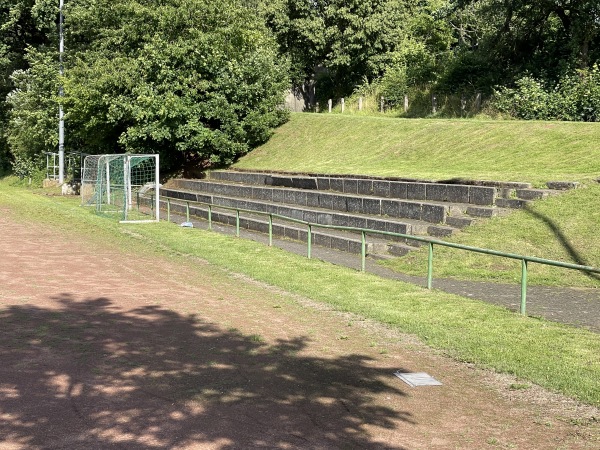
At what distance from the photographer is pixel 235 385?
7.11m

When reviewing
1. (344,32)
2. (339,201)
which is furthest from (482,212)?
(344,32)

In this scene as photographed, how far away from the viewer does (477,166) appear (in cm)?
2125

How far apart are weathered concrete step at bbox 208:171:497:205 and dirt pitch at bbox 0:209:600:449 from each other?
6528 mm

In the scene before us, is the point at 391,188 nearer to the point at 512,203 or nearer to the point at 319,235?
the point at 319,235

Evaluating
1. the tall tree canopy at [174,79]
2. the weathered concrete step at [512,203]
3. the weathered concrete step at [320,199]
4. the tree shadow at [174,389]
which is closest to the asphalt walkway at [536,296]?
the weathered concrete step at [320,199]

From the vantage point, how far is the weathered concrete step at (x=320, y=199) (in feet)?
55.8

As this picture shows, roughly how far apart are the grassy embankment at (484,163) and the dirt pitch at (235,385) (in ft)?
15.1

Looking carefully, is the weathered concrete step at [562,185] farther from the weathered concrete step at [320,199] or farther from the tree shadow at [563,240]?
the weathered concrete step at [320,199]

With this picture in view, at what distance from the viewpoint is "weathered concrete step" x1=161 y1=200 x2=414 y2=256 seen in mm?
16203

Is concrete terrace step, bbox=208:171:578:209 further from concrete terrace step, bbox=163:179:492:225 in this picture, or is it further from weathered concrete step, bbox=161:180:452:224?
weathered concrete step, bbox=161:180:452:224

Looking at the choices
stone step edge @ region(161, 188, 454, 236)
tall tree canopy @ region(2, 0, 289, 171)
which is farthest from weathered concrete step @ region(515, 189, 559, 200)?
tall tree canopy @ region(2, 0, 289, 171)

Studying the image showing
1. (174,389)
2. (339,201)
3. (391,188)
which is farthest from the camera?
(339,201)

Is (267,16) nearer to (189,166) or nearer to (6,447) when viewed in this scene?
(189,166)

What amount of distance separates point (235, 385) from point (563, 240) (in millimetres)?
9171
